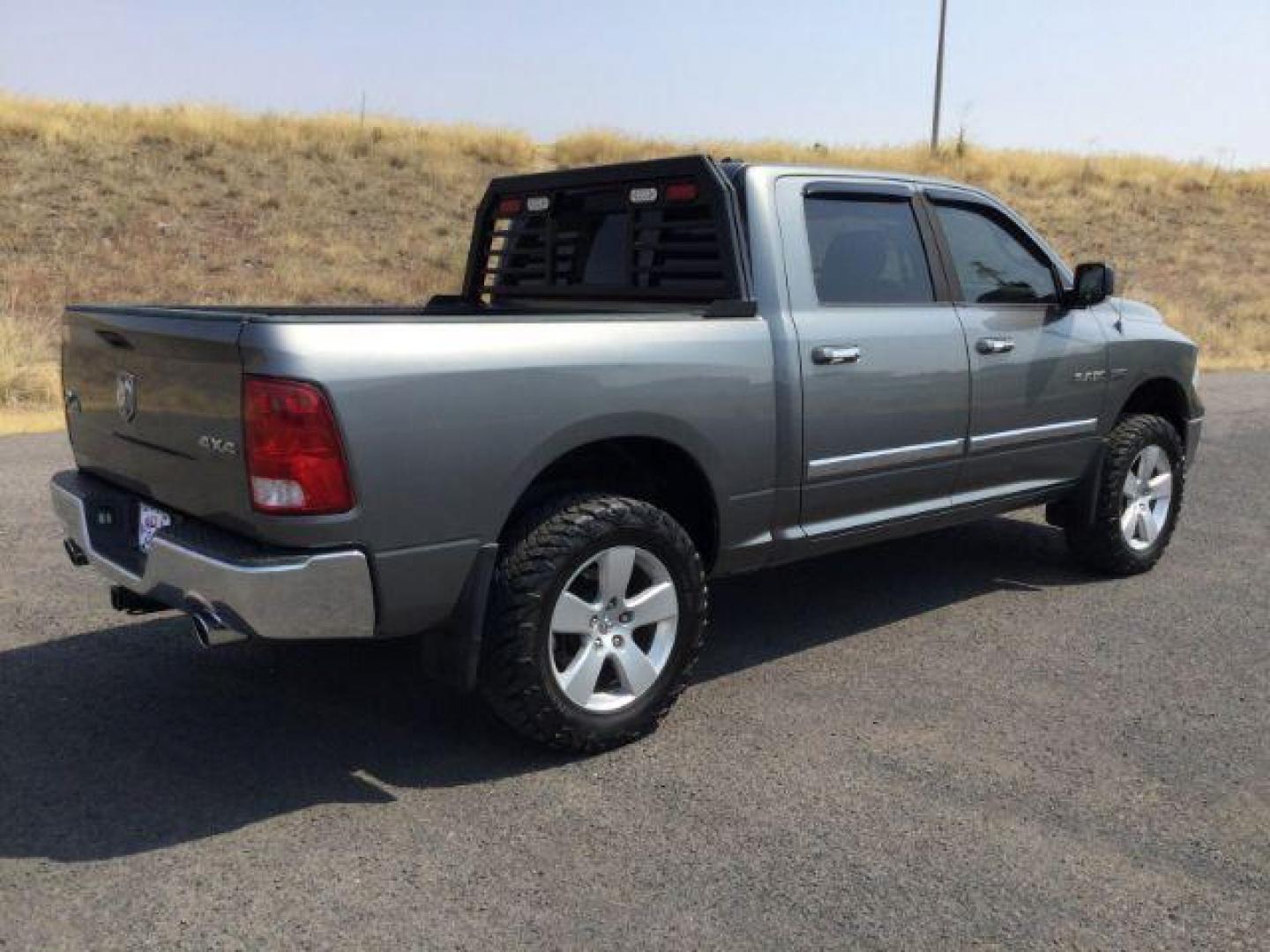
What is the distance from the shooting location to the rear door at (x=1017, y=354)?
16.2 feet

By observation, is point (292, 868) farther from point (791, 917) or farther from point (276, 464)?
point (791, 917)

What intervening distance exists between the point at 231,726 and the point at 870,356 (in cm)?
258

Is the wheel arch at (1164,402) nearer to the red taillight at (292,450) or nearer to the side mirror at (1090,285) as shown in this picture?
the side mirror at (1090,285)

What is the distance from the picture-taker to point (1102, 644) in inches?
190

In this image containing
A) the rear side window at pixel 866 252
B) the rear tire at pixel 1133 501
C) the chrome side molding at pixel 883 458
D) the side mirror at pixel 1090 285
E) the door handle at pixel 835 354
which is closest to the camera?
the door handle at pixel 835 354

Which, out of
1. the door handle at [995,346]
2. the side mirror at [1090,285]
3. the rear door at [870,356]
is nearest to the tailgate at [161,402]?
the rear door at [870,356]

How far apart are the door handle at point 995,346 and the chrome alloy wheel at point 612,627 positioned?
184 centimetres

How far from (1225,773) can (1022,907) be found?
1168 millimetres

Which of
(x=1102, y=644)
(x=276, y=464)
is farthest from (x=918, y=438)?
(x=276, y=464)

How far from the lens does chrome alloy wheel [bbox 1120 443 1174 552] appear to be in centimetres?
579

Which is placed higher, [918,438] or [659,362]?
[659,362]

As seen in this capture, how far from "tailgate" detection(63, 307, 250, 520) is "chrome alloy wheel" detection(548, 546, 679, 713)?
3.48 feet

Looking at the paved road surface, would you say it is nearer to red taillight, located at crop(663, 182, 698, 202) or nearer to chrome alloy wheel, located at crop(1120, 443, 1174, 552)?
chrome alloy wheel, located at crop(1120, 443, 1174, 552)

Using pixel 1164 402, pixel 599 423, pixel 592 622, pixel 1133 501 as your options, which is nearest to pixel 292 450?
pixel 599 423
